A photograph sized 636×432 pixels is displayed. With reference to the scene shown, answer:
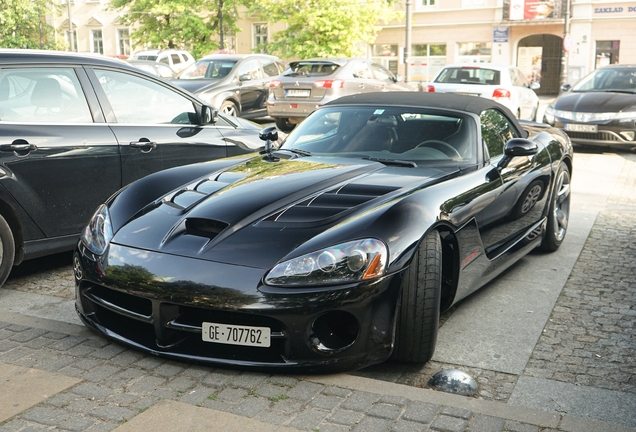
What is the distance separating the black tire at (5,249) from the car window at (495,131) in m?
3.33

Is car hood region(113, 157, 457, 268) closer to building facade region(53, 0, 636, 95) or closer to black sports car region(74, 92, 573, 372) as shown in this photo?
black sports car region(74, 92, 573, 372)

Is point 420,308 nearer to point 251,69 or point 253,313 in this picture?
point 253,313

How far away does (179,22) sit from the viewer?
42406mm

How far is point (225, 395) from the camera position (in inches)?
144

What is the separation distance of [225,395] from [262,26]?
153ft

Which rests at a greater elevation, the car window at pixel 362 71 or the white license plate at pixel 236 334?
the car window at pixel 362 71

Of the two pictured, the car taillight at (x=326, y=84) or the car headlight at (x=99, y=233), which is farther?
the car taillight at (x=326, y=84)

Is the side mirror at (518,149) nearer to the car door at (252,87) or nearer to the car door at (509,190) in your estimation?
the car door at (509,190)

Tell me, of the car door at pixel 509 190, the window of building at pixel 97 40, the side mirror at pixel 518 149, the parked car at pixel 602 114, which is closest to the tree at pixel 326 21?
the window of building at pixel 97 40

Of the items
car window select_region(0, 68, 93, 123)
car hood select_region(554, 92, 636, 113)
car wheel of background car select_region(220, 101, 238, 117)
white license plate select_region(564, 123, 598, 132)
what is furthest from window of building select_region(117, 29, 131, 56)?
car window select_region(0, 68, 93, 123)

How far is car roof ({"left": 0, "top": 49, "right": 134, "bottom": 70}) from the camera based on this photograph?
5609 mm

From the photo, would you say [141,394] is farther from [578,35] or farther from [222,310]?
[578,35]

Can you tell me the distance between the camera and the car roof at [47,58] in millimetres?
5609

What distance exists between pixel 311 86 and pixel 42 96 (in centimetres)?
1187
